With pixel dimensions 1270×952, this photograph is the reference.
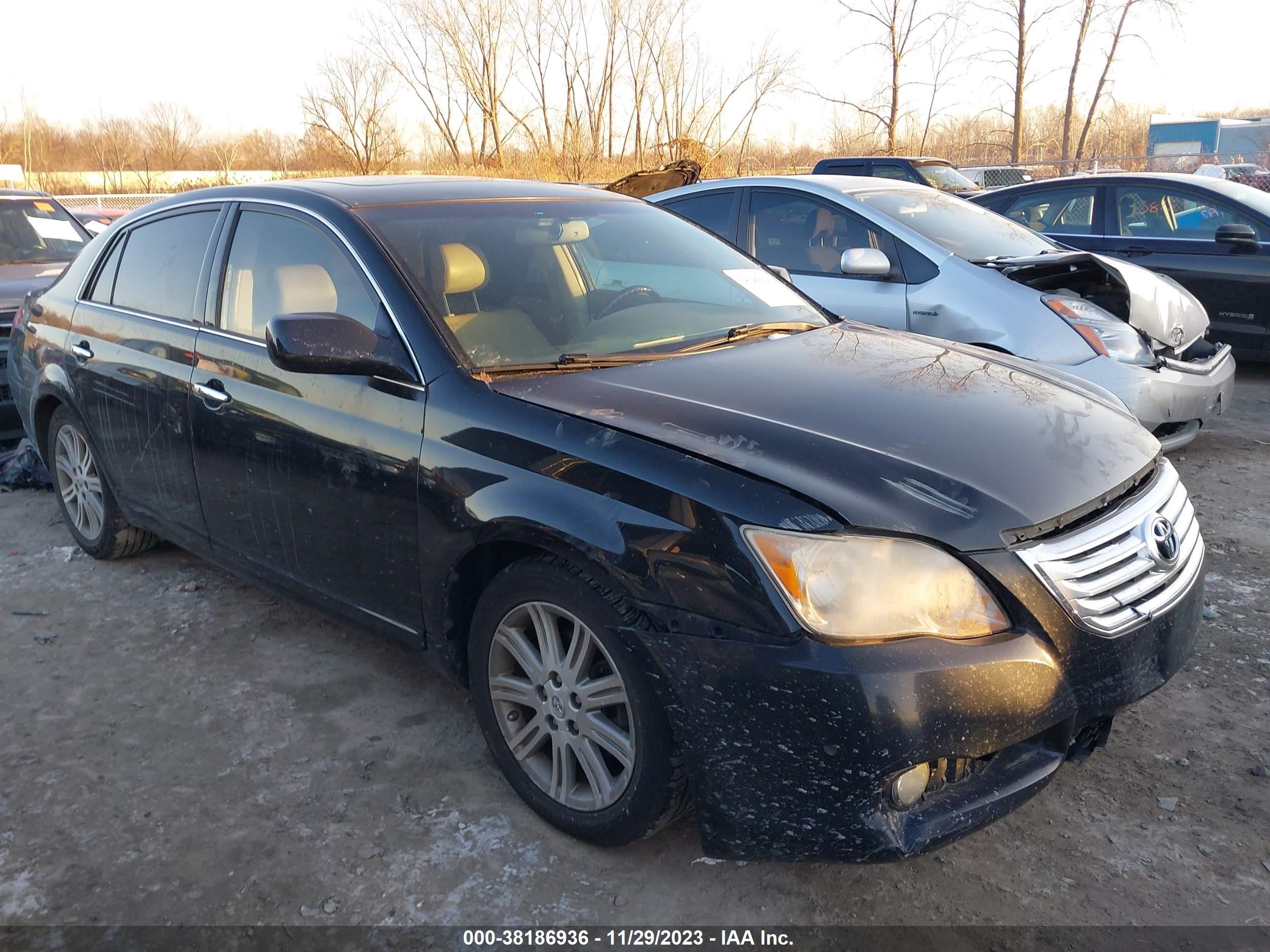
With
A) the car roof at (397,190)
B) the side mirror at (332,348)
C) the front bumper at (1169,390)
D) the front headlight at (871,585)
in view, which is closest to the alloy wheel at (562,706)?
the front headlight at (871,585)

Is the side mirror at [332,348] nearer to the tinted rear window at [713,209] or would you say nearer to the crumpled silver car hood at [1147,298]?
the crumpled silver car hood at [1147,298]

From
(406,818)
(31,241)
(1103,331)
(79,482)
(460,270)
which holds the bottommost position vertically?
(406,818)

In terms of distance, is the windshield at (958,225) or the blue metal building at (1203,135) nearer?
the windshield at (958,225)

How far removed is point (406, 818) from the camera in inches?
110

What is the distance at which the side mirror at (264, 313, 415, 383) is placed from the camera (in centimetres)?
282

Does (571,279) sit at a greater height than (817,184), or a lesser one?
lesser

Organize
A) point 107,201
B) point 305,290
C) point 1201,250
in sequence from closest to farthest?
point 305,290, point 1201,250, point 107,201

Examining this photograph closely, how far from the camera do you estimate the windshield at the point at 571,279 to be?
3.04 metres

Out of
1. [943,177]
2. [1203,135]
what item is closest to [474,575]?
[943,177]

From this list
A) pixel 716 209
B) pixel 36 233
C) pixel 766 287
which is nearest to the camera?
pixel 766 287

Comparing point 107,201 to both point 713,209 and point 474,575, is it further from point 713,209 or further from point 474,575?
point 474,575

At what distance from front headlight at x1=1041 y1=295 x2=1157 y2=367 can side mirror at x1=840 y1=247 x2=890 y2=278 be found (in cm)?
87

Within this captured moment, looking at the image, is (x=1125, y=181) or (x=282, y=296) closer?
(x=282, y=296)

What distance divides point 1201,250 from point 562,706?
7023 millimetres
